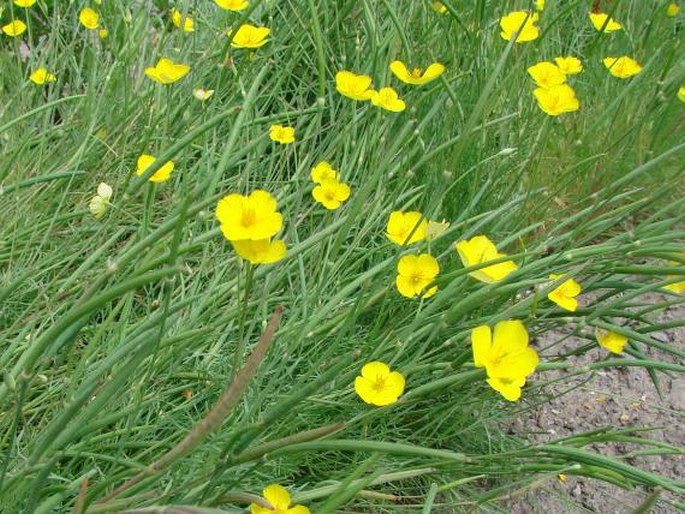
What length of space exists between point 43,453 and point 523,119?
1.05 meters

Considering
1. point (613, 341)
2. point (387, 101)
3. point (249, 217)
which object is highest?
point (249, 217)

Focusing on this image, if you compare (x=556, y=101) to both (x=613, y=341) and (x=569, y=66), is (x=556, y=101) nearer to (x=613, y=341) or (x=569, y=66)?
(x=569, y=66)

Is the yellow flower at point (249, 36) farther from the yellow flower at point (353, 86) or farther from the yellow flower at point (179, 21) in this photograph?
the yellow flower at point (179, 21)

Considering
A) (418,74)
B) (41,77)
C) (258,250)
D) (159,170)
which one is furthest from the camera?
(41,77)

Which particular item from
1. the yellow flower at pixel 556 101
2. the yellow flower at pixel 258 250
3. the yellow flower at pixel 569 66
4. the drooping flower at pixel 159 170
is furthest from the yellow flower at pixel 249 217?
the yellow flower at pixel 569 66

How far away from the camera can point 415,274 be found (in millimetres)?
978

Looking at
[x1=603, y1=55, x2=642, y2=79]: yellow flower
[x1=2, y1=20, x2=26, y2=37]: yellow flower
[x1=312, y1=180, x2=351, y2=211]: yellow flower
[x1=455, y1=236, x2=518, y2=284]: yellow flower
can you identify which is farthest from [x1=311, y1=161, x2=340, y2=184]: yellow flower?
[x1=2, y1=20, x2=26, y2=37]: yellow flower

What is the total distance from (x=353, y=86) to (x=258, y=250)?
0.50 m

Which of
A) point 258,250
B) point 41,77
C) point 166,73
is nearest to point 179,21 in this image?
point 41,77

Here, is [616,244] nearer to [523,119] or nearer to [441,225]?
Result: [441,225]

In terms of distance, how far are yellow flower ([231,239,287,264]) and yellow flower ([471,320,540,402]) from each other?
0.69ft

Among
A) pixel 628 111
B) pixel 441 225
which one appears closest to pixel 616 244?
pixel 441 225

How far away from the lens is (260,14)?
1.64 meters

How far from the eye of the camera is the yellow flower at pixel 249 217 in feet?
2.40
